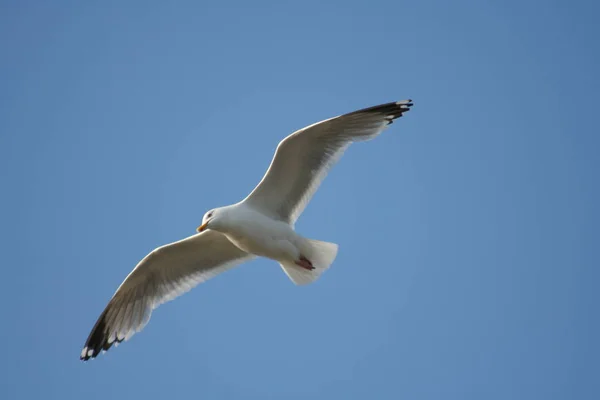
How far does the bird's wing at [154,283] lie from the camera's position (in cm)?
931

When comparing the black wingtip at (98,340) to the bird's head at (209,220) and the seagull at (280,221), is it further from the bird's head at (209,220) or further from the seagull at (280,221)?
the bird's head at (209,220)

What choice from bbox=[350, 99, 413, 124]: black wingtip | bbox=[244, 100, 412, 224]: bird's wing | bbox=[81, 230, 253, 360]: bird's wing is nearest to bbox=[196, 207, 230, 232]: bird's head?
bbox=[244, 100, 412, 224]: bird's wing

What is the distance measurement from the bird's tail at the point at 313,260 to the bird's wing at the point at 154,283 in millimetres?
649

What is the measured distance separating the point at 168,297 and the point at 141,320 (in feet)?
1.35

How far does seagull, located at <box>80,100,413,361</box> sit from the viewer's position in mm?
8477

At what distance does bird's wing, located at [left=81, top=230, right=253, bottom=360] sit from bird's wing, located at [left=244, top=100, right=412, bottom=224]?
0.82 metres

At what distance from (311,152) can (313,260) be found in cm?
110

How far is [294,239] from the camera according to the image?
8.59 meters

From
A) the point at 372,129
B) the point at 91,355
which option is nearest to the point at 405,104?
the point at 372,129

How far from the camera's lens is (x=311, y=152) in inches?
338

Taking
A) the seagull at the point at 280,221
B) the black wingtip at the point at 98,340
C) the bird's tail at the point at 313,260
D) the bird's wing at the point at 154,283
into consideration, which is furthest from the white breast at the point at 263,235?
the black wingtip at the point at 98,340

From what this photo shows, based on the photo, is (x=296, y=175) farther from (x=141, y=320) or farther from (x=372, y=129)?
(x=141, y=320)

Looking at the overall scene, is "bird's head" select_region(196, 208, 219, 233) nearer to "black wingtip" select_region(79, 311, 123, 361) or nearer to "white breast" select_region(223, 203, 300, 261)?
"white breast" select_region(223, 203, 300, 261)

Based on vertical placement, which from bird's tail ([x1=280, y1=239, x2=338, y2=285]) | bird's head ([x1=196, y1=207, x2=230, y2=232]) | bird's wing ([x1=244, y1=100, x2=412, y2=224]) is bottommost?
bird's tail ([x1=280, y1=239, x2=338, y2=285])
